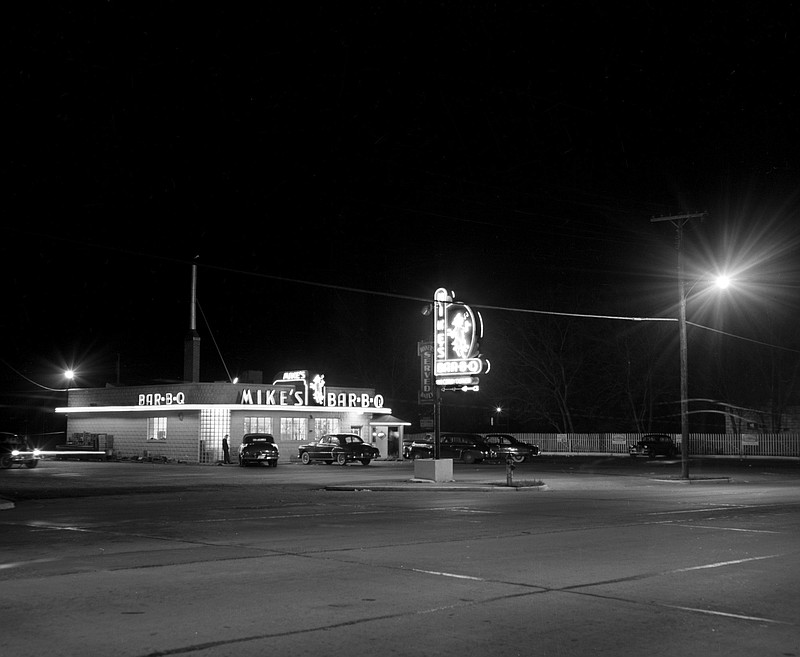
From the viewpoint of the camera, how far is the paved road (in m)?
7.61

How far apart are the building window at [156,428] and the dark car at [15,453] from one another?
393 inches

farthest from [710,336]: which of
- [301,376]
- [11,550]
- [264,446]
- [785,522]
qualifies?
[11,550]

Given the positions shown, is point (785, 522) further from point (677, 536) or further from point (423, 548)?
point (423, 548)

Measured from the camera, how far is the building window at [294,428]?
53.3 m

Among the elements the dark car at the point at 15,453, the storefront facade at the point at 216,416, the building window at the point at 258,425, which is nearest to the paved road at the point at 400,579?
the dark car at the point at 15,453

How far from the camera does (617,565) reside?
1180cm

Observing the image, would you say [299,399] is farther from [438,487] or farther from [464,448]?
[438,487]

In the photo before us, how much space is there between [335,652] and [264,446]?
40273mm

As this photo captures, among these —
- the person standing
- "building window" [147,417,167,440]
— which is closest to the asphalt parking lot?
the person standing

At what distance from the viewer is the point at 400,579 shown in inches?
420

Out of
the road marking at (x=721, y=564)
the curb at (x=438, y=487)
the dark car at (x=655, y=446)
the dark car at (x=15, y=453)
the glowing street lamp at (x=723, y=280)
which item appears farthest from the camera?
the dark car at (x=655, y=446)

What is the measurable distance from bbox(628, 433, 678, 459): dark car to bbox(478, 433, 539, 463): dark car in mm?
7694

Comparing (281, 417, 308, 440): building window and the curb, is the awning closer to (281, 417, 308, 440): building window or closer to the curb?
(281, 417, 308, 440): building window

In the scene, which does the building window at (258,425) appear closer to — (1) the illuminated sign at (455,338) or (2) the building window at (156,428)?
(2) the building window at (156,428)
